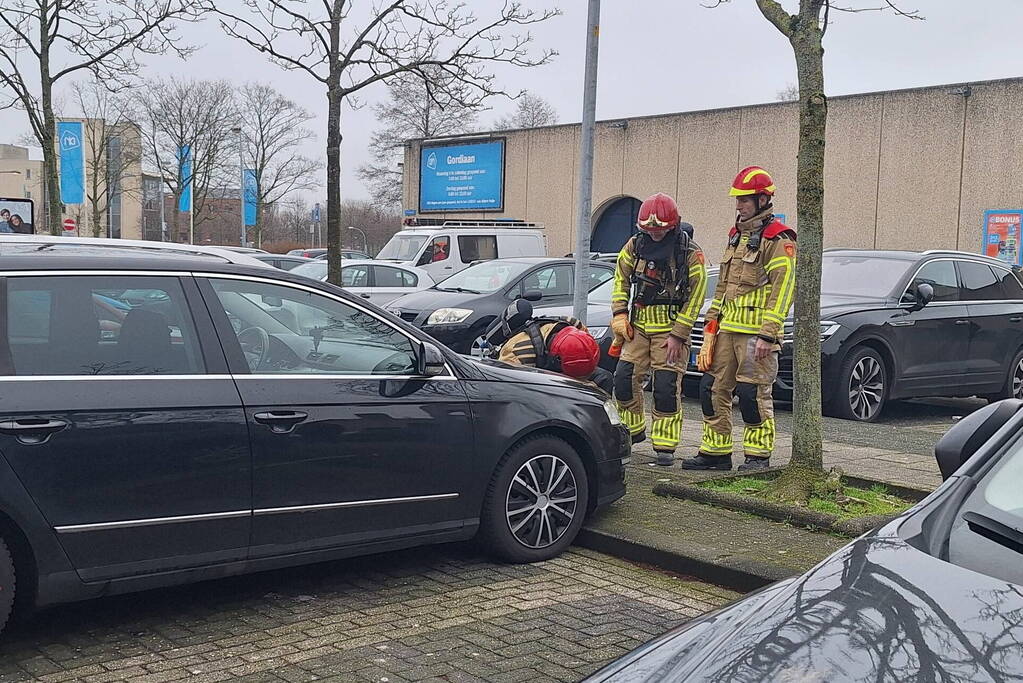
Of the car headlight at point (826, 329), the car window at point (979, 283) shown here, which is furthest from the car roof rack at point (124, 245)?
the car window at point (979, 283)

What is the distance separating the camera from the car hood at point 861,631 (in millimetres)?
2014

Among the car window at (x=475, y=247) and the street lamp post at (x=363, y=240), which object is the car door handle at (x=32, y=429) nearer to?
the car window at (x=475, y=247)

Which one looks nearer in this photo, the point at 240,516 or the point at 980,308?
the point at 240,516

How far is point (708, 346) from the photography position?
26.1ft

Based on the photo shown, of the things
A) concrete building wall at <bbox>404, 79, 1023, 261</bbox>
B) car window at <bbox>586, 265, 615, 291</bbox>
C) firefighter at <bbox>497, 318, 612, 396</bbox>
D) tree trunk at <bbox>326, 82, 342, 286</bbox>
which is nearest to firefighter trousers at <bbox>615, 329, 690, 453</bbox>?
firefighter at <bbox>497, 318, 612, 396</bbox>

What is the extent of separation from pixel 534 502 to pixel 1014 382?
833 cm

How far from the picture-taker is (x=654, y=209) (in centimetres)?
782

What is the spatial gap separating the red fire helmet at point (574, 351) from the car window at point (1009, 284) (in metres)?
6.86

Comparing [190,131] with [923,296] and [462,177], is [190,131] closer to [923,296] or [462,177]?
[462,177]

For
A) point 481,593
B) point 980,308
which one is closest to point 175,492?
point 481,593

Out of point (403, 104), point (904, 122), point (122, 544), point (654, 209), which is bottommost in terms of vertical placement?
point (122, 544)

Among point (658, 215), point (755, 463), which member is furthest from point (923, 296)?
point (658, 215)

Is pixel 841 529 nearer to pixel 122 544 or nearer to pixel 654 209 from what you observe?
pixel 654 209

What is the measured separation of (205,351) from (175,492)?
62 centimetres
